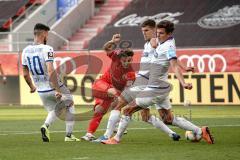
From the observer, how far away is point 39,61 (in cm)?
1558

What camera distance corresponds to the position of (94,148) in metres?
14.0

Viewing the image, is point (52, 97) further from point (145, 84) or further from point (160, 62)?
point (160, 62)

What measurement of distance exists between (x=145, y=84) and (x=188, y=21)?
2270cm

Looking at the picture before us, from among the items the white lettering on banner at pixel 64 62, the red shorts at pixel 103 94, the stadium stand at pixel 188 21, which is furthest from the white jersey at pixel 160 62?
the stadium stand at pixel 188 21

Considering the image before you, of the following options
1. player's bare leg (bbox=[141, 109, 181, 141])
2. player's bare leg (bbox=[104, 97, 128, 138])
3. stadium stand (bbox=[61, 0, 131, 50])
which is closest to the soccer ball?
player's bare leg (bbox=[141, 109, 181, 141])

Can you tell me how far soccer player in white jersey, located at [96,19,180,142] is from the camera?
14961 millimetres

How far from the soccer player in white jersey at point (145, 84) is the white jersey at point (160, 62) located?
0.77 ft

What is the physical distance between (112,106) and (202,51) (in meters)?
15.6

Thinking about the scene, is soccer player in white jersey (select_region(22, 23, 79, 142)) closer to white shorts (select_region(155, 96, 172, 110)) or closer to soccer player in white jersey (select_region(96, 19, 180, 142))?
soccer player in white jersey (select_region(96, 19, 180, 142))

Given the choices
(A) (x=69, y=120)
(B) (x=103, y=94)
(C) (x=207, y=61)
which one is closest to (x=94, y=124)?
(A) (x=69, y=120)

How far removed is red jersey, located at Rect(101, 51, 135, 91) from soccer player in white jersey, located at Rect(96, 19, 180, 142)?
1.24 ft

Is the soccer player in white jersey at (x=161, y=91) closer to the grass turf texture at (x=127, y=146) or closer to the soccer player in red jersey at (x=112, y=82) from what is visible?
the grass turf texture at (x=127, y=146)

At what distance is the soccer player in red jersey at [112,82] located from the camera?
51.8ft

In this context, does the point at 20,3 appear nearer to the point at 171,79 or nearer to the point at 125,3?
the point at 125,3
